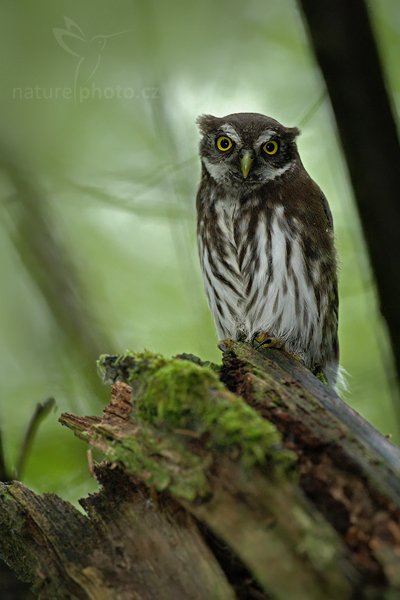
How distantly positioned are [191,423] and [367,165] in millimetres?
1295

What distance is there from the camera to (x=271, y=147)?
13.6ft

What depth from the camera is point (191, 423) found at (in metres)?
1.75

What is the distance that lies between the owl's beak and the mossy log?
192cm

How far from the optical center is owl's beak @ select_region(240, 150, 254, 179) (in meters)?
4.00

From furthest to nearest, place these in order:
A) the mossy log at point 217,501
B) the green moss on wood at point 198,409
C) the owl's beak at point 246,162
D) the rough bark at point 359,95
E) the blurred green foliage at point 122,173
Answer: the blurred green foliage at point 122,173
the owl's beak at point 246,162
the rough bark at point 359,95
the green moss on wood at point 198,409
the mossy log at point 217,501

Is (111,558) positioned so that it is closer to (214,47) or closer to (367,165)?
(367,165)

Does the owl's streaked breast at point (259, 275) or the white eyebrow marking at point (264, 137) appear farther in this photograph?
the white eyebrow marking at point (264, 137)

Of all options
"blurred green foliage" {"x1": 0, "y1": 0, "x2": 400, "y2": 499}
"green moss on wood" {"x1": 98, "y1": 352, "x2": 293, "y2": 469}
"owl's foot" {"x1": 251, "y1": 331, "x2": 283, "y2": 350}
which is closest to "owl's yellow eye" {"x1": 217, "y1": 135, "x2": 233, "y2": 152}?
"blurred green foliage" {"x1": 0, "y1": 0, "x2": 400, "y2": 499}

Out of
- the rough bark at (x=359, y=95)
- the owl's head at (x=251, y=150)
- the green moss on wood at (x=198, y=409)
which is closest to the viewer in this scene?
the green moss on wood at (x=198, y=409)

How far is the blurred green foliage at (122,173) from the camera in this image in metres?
4.54

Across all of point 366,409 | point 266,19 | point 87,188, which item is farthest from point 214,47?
point 366,409

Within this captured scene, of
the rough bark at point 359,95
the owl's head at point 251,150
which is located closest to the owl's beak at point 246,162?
the owl's head at point 251,150

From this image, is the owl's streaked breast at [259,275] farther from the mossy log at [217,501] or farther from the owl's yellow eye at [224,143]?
the mossy log at [217,501]

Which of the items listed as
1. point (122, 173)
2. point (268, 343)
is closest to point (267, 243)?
point (268, 343)
